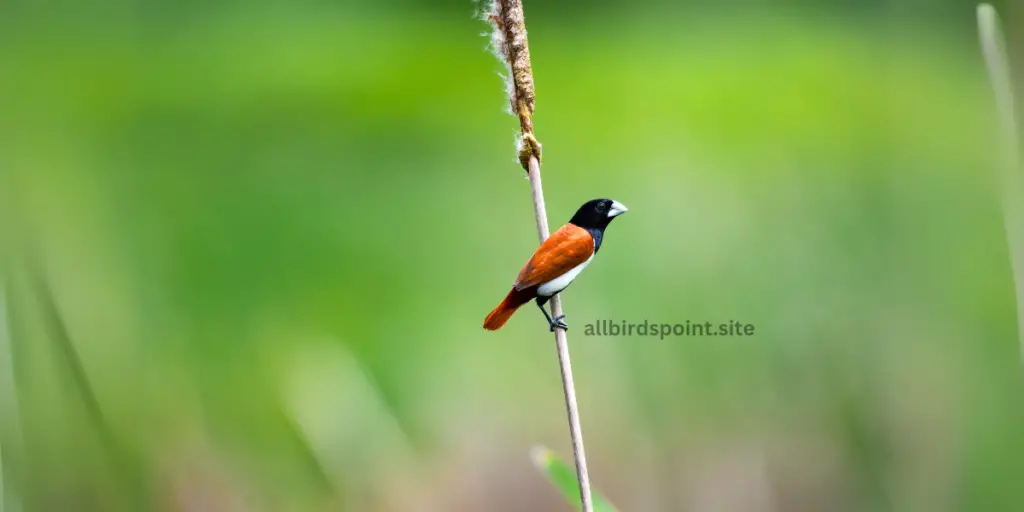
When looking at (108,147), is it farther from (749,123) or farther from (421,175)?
(749,123)

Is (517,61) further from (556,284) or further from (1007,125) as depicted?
(1007,125)

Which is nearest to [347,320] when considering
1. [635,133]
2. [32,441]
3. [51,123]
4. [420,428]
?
[420,428]

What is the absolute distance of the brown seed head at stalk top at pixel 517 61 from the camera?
0.27 m

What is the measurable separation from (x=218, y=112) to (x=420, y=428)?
0.63 metres

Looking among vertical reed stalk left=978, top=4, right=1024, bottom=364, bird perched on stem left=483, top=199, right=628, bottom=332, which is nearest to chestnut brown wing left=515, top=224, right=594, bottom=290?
bird perched on stem left=483, top=199, right=628, bottom=332

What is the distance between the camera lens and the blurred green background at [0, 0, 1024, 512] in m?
0.61

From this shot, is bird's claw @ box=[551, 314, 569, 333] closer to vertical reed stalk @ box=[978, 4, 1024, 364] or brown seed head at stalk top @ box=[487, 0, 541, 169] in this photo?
brown seed head at stalk top @ box=[487, 0, 541, 169]

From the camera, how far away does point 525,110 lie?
272mm

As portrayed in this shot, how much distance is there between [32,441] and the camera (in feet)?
2.13

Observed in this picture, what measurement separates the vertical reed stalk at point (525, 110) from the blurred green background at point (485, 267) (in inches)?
11.0

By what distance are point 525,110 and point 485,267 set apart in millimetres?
528

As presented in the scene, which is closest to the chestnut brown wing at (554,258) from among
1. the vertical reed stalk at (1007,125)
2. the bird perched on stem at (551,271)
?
the bird perched on stem at (551,271)

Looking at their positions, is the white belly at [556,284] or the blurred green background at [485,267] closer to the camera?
the white belly at [556,284]

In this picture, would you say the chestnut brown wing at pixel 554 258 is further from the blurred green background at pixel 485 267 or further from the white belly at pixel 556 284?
the blurred green background at pixel 485 267
